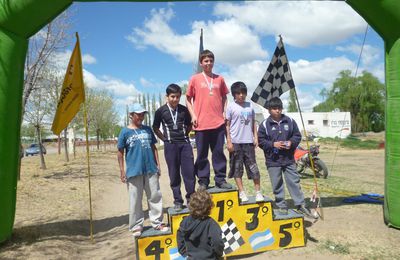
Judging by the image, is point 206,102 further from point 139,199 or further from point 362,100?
point 362,100

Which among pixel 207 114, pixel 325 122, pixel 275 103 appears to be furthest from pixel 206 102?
pixel 325 122

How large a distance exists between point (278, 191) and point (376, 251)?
63.0 inches

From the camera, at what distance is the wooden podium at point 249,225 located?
4793 millimetres

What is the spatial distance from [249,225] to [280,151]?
1367 millimetres

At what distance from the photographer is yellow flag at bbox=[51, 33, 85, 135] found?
5832mm

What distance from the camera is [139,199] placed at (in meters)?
5.08

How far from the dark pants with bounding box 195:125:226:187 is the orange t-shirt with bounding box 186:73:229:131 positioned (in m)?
0.13

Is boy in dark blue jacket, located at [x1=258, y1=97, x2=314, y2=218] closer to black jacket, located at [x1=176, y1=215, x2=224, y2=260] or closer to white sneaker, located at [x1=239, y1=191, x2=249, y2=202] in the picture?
white sneaker, located at [x1=239, y1=191, x2=249, y2=202]

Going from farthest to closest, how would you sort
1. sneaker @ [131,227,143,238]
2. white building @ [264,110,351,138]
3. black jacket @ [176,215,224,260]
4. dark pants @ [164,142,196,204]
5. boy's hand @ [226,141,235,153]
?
white building @ [264,110,351,138] < boy's hand @ [226,141,235,153] < dark pants @ [164,142,196,204] < sneaker @ [131,227,143,238] < black jacket @ [176,215,224,260]

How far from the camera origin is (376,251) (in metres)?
4.73

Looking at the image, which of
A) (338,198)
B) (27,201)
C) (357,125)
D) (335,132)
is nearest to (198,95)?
(338,198)

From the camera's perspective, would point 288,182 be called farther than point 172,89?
Yes

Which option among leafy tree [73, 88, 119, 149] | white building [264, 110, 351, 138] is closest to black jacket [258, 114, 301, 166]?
leafy tree [73, 88, 119, 149]

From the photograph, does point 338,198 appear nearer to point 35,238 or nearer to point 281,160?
point 281,160
